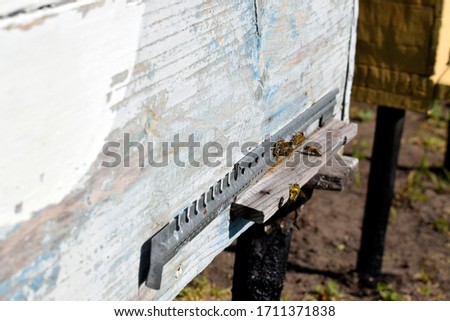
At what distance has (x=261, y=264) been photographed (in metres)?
3.03

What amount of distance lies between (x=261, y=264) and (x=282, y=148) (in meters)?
0.87

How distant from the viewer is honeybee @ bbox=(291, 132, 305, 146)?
2.37m

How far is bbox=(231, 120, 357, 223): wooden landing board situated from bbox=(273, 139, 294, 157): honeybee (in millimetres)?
27

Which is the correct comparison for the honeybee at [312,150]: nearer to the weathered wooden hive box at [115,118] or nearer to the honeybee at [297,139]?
the honeybee at [297,139]

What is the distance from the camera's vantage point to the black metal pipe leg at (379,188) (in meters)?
4.31

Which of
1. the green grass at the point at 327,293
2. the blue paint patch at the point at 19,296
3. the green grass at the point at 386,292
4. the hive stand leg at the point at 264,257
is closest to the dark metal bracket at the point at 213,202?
the blue paint patch at the point at 19,296

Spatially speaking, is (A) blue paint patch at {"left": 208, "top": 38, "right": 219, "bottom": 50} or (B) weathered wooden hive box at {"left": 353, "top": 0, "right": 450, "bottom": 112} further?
(B) weathered wooden hive box at {"left": 353, "top": 0, "right": 450, "bottom": 112}

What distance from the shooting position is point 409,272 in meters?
4.88

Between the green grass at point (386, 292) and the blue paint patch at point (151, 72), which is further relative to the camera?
the green grass at point (386, 292)

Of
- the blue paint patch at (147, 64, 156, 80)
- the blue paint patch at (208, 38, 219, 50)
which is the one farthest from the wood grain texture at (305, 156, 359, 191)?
the blue paint patch at (147, 64, 156, 80)

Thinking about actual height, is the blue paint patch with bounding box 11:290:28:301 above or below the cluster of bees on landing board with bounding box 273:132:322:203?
above

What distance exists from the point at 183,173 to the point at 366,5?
2.19 metres

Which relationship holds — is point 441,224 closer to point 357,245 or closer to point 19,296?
point 357,245
